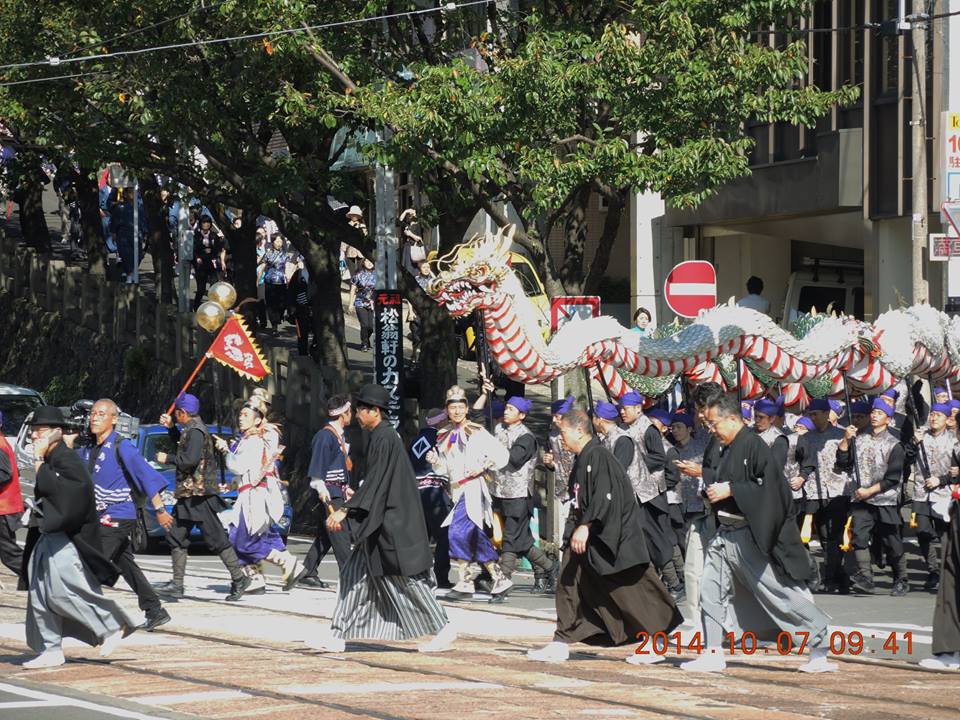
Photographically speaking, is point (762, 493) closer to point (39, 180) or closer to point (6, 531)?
point (6, 531)

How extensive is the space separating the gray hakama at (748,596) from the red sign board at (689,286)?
859 centimetres

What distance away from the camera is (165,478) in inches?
857

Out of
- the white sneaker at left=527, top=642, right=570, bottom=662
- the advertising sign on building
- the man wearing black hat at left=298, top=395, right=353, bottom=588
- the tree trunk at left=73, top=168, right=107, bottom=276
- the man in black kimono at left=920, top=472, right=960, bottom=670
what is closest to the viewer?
the man in black kimono at left=920, top=472, right=960, bottom=670

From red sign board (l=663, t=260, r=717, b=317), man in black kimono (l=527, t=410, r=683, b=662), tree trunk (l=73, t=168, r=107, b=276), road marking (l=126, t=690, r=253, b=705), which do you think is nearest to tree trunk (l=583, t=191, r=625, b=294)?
red sign board (l=663, t=260, r=717, b=317)

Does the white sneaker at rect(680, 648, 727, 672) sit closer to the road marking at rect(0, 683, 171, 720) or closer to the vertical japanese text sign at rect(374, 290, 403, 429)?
the road marking at rect(0, 683, 171, 720)

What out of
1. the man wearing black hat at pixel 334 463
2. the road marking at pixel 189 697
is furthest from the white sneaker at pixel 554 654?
the man wearing black hat at pixel 334 463

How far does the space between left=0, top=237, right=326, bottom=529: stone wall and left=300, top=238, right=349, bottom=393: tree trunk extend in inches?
28.6

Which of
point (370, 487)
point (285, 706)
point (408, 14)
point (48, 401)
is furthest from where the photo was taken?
point (48, 401)

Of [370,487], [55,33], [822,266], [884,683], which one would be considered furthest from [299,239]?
[884,683]

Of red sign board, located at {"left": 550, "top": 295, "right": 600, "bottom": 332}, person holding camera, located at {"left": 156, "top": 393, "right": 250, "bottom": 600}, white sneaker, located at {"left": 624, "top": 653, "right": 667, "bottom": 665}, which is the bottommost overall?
white sneaker, located at {"left": 624, "top": 653, "right": 667, "bottom": 665}

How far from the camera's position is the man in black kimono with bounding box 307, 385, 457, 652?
12258 millimetres

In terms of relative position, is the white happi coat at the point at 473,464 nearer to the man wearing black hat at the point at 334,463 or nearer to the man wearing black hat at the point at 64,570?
the man wearing black hat at the point at 334,463

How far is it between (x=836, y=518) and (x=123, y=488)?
6.76 metres

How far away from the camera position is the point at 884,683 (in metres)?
11.1
